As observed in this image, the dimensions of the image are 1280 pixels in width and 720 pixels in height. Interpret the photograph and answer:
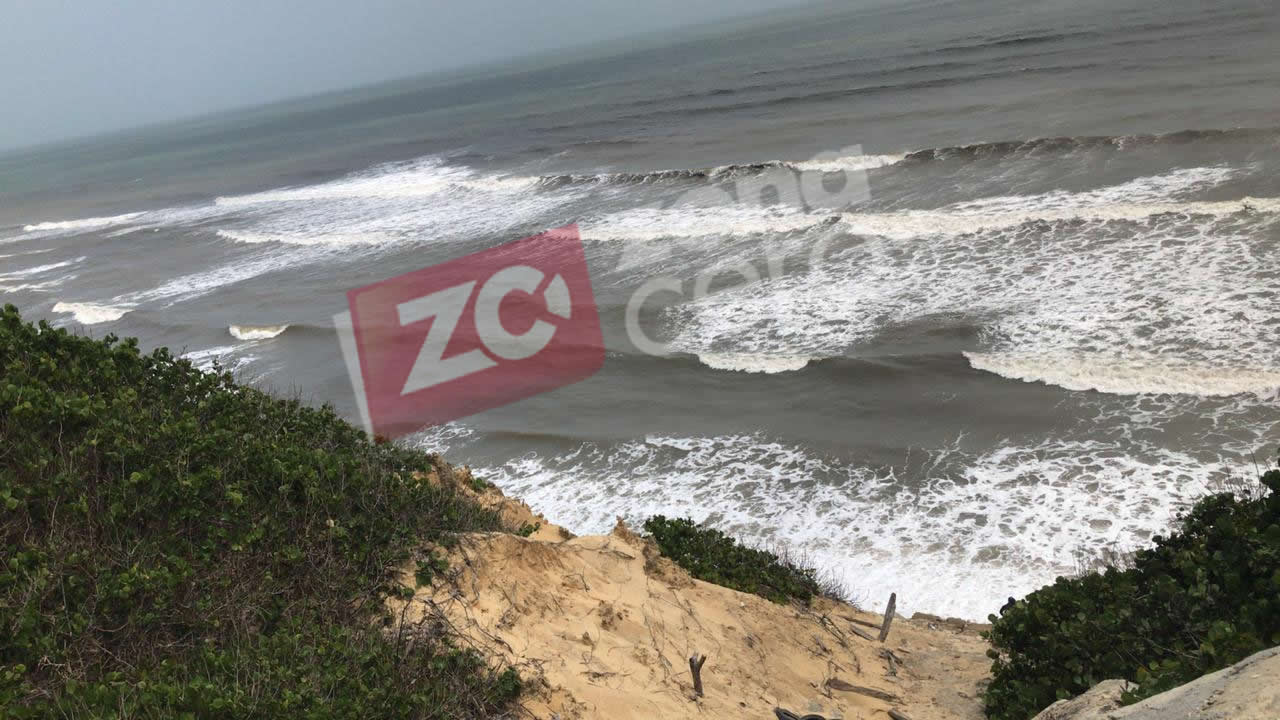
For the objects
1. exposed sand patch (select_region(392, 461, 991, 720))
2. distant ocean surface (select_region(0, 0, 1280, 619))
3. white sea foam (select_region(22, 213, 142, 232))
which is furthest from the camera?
white sea foam (select_region(22, 213, 142, 232))

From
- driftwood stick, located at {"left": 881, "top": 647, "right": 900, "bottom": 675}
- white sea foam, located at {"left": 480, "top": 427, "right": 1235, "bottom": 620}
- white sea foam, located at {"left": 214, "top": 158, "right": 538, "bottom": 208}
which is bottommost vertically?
white sea foam, located at {"left": 480, "top": 427, "right": 1235, "bottom": 620}

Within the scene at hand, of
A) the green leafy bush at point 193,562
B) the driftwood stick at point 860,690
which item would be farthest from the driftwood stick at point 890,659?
the green leafy bush at point 193,562

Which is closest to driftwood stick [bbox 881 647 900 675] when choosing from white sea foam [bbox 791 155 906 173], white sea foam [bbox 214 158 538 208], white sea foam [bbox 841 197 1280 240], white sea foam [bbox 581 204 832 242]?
white sea foam [bbox 841 197 1280 240]

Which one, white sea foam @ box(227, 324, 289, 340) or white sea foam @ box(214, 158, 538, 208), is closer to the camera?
white sea foam @ box(227, 324, 289, 340)

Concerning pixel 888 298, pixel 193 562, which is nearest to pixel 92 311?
pixel 888 298

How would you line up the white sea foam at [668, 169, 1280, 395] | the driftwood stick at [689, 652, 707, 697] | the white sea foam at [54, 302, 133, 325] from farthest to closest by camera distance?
1. the white sea foam at [54, 302, 133, 325]
2. the white sea foam at [668, 169, 1280, 395]
3. the driftwood stick at [689, 652, 707, 697]

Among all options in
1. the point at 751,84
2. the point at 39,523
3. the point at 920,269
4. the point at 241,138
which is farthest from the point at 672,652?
the point at 241,138

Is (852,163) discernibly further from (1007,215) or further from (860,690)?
(860,690)

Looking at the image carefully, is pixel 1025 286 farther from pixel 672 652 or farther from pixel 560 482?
pixel 672 652

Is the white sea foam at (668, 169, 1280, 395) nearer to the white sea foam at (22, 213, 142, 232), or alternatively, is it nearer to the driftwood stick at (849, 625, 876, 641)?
the driftwood stick at (849, 625, 876, 641)
